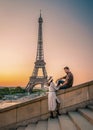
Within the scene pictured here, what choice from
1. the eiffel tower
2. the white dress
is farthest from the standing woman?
the eiffel tower

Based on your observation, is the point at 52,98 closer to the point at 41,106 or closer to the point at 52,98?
the point at 52,98

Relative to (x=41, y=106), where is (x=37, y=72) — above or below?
above

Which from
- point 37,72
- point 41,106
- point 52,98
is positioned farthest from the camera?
point 37,72

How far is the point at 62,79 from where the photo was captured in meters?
11.1

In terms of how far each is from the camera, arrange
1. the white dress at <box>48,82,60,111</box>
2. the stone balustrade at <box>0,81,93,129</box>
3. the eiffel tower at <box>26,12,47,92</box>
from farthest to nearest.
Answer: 1. the eiffel tower at <box>26,12,47,92</box>
2. the stone balustrade at <box>0,81,93,129</box>
3. the white dress at <box>48,82,60,111</box>

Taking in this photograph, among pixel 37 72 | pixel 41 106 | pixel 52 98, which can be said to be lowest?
pixel 41 106

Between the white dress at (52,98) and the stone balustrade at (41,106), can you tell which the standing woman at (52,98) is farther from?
the stone balustrade at (41,106)

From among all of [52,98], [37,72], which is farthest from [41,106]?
[37,72]

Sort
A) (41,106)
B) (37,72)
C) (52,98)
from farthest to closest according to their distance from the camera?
(37,72) → (41,106) → (52,98)

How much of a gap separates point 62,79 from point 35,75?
4195 centimetres

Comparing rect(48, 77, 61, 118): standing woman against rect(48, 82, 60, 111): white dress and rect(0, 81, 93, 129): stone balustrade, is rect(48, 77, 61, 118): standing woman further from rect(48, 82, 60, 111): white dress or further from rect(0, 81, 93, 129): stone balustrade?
rect(0, 81, 93, 129): stone balustrade

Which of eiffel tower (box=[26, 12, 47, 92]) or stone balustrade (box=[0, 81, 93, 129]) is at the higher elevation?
eiffel tower (box=[26, 12, 47, 92])

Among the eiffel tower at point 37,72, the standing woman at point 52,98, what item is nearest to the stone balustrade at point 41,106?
the standing woman at point 52,98

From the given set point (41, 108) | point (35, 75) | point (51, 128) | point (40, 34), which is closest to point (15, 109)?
point (41, 108)
